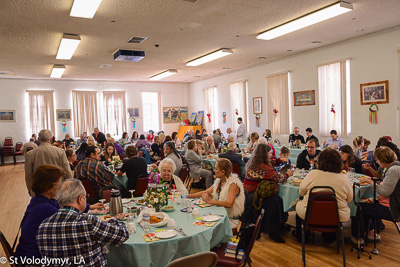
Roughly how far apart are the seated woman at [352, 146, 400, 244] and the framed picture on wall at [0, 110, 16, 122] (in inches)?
604

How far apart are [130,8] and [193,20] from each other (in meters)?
1.42

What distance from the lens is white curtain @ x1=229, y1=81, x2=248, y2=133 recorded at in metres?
13.9

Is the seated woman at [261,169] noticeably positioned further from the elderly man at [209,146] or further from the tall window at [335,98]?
the tall window at [335,98]

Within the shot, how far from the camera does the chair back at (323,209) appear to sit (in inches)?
137

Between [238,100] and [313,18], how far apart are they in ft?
26.0

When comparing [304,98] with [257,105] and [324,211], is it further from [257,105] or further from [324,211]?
→ [324,211]

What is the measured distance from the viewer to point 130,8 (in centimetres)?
554

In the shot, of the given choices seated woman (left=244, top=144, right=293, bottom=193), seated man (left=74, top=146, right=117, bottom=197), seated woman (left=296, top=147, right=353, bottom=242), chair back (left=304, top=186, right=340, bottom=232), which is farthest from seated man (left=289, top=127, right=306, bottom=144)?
seated man (left=74, top=146, right=117, bottom=197)

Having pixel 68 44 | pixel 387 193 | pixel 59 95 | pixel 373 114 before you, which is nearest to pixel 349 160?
pixel 387 193

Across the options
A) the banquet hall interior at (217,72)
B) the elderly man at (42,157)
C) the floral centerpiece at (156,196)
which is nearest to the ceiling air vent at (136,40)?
the banquet hall interior at (217,72)

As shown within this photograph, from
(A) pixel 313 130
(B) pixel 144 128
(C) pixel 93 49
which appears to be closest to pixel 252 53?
(A) pixel 313 130

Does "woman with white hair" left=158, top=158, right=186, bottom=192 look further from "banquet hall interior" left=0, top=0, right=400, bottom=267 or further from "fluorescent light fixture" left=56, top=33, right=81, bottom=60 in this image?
"fluorescent light fixture" left=56, top=33, right=81, bottom=60

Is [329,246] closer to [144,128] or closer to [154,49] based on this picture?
[154,49]

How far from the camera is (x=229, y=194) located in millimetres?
3553
